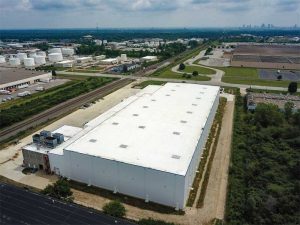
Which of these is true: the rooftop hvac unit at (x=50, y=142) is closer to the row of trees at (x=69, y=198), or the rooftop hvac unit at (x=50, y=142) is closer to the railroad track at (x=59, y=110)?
the row of trees at (x=69, y=198)

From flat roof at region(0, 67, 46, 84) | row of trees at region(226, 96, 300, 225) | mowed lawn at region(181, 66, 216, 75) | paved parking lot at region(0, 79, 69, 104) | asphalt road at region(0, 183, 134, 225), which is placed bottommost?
asphalt road at region(0, 183, 134, 225)

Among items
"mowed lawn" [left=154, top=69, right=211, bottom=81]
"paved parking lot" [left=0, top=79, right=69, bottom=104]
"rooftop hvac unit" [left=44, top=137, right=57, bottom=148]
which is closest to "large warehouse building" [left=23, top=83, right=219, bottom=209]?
"rooftop hvac unit" [left=44, top=137, right=57, bottom=148]

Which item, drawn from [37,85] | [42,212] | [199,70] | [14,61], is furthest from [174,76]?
[14,61]

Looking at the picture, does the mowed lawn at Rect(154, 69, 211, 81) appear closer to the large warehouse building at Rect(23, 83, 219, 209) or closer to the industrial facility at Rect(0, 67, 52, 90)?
the industrial facility at Rect(0, 67, 52, 90)

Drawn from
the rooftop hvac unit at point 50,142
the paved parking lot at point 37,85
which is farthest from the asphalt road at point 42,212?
the paved parking lot at point 37,85

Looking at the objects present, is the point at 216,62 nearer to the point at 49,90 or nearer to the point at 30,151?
the point at 49,90

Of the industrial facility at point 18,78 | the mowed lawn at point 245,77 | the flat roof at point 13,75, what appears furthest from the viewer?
the mowed lawn at point 245,77
